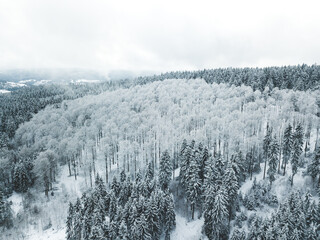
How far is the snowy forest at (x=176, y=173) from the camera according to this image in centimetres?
4275

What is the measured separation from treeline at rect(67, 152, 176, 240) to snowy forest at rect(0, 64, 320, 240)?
0.23 metres

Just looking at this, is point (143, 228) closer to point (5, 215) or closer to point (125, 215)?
point (125, 215)

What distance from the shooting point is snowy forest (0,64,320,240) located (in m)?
42.8

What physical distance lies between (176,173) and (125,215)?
2782 cm

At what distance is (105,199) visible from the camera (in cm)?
4988

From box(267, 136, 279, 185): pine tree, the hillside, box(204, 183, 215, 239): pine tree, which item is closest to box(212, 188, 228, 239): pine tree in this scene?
box(204, 183, 215, 239): pine tree

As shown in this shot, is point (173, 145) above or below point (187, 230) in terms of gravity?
above

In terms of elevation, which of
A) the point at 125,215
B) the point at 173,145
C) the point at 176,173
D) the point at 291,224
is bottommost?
the point at 176,173

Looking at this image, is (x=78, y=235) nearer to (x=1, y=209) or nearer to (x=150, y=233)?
(x=150, y=233)

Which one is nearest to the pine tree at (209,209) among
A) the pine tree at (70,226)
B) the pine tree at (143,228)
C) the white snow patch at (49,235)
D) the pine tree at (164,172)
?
the pine tree at (143,228)

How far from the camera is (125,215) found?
43.8 meters

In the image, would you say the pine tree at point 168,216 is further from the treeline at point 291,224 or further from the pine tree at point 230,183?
the treeline at point 291,224

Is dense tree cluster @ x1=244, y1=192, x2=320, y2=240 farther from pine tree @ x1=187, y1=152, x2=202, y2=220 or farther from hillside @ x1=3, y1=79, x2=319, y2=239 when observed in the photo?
pine tree @ x1=187, y1=152, x2=202, y2=220

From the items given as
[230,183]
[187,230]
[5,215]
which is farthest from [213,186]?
[5,215]
